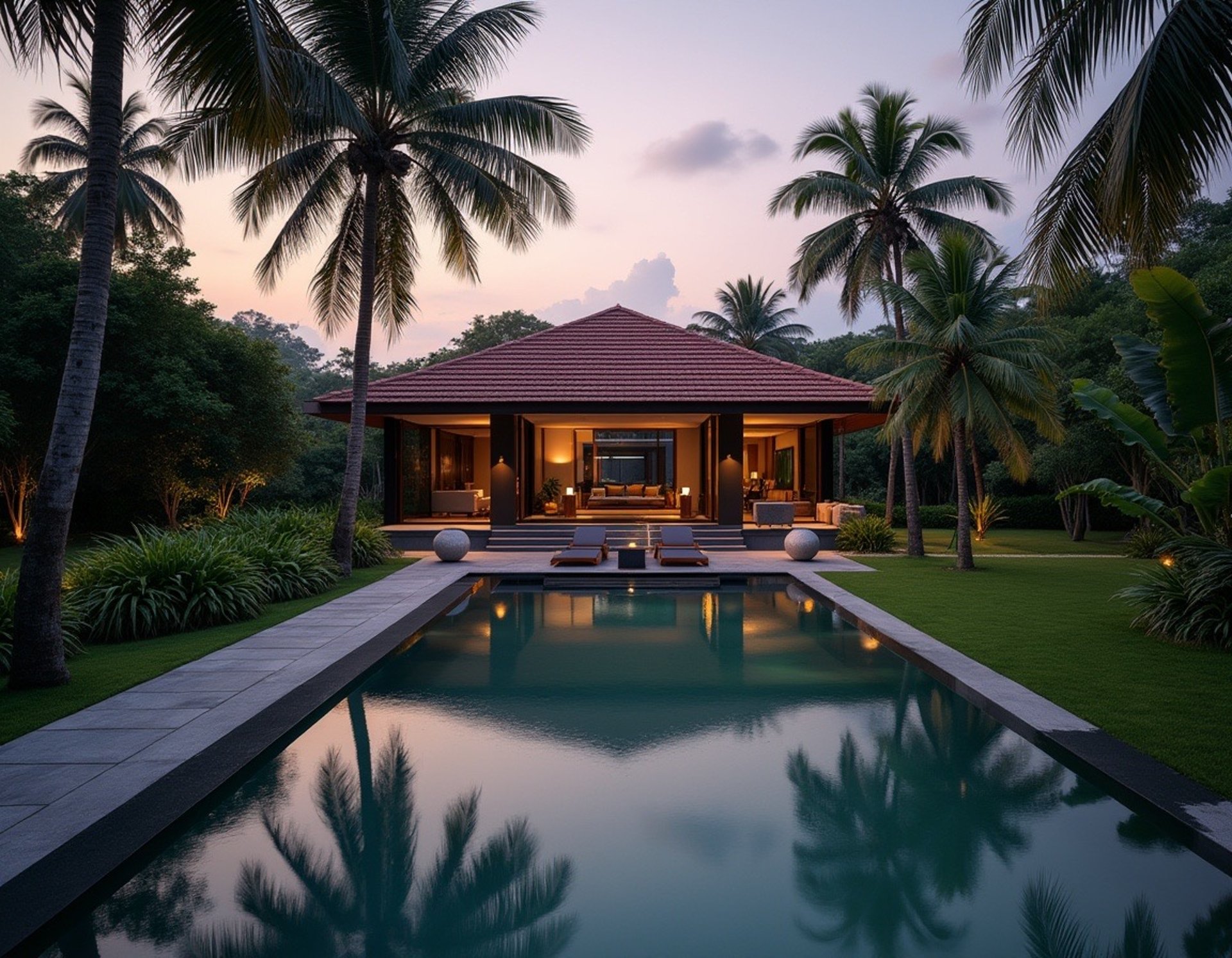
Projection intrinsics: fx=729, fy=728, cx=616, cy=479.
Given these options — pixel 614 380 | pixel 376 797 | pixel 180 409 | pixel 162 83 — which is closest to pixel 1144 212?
pixel 376 797

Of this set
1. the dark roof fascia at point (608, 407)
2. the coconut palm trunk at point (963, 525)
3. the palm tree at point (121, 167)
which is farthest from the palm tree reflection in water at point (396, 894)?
the palm tree at point (121, 167)

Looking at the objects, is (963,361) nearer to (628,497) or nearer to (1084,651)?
(1084,651)

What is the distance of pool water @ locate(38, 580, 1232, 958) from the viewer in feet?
11.0

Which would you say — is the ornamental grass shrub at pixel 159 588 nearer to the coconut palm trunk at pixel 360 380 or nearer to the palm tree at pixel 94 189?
the palm tree at pixel 94 189

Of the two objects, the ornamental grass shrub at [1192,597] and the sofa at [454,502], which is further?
the sofa at [454,502]

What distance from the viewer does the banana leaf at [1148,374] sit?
8.80 metres

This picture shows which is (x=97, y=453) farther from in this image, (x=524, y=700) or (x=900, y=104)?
(x=900, y=104)

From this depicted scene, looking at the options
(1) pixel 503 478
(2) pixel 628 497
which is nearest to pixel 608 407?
(1) pixel 503 478

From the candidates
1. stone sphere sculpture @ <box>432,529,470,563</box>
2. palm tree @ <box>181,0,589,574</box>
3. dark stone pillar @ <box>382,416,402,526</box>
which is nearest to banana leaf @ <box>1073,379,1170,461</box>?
palm tree @ <box>181,0,589,574</box>

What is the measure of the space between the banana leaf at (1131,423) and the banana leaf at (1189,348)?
0.50m

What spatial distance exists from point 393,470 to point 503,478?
348 cm

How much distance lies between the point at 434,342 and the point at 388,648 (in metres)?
78.1

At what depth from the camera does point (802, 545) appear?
15758 millimetres

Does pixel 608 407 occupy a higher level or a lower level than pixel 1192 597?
higher
